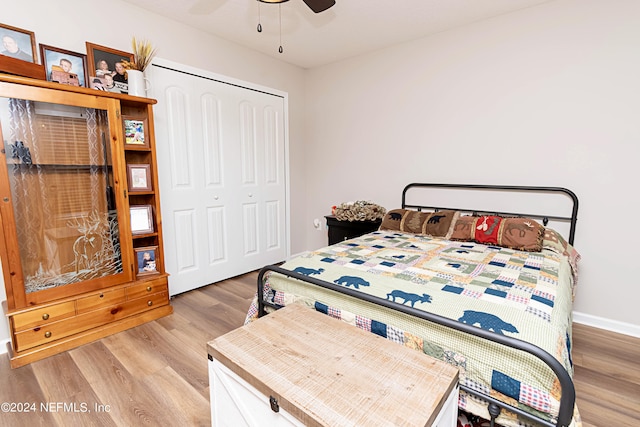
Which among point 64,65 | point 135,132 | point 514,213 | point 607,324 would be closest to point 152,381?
point 135,132

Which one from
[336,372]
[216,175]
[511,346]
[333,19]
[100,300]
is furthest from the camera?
[216,175]

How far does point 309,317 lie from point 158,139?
2.20 meters

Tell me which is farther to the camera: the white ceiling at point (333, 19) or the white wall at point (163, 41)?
the white ceiling at point (333, 19)

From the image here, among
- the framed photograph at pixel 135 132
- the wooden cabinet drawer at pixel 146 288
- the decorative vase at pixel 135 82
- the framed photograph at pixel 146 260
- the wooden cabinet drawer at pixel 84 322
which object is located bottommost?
the wooden cabinet drawer at pixel 84 322

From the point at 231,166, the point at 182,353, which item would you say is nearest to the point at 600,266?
the point at 182,353

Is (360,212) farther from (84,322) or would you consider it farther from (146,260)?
(84,322)

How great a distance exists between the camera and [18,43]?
78.2 inches

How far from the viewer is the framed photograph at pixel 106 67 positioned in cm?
228

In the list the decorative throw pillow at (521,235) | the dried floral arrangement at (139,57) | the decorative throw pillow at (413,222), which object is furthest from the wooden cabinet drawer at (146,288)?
the decorative throw pillow at (521,235)

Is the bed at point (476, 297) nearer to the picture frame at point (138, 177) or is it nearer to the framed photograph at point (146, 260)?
the framed photograph at point (146, 260)

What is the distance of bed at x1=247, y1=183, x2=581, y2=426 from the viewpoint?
1.01m

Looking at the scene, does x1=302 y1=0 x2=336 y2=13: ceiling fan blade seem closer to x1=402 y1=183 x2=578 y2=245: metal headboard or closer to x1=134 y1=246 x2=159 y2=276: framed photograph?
x1=402 y1=183 x2=578 y2=245: metal headboard

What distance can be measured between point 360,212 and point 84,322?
2.44 m

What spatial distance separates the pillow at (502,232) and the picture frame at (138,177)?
253 cm
